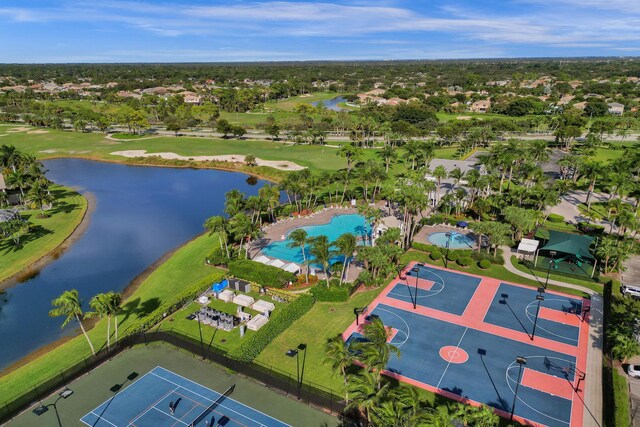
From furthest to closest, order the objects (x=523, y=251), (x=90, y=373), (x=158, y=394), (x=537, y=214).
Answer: (x=537, y=214) < (x=523, y=251) < (x=90, y=373) < (x=158, y=394)

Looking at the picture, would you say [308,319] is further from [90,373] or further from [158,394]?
[90,373]

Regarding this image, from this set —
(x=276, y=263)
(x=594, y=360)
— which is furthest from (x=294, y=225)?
(x=594, y=360)

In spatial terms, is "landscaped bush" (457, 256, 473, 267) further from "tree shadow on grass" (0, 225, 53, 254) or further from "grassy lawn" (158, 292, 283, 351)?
"tree shadow on grass" (0, 225, 53, 254)

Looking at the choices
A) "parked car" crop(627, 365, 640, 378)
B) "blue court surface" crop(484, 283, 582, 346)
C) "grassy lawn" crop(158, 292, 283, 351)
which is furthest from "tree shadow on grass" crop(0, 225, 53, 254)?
"parked car" crop(627, 365, 640, 378)

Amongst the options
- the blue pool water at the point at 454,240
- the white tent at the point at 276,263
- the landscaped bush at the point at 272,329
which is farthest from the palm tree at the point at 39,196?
the blue pool water at the point at 454,240

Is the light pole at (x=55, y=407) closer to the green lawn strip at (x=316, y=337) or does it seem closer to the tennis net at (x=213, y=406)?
the tennis net at (x=213, y=406)

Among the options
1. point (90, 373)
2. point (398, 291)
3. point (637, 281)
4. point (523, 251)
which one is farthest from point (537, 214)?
point (90, 373)
